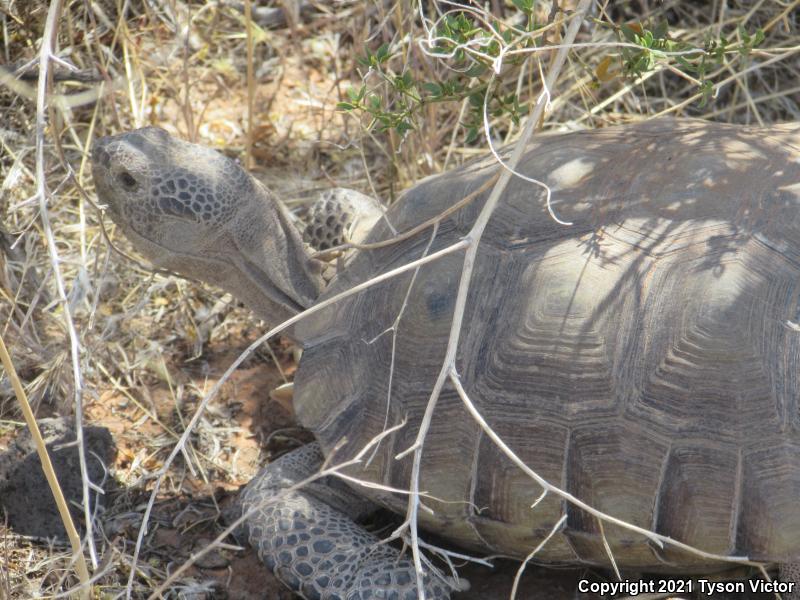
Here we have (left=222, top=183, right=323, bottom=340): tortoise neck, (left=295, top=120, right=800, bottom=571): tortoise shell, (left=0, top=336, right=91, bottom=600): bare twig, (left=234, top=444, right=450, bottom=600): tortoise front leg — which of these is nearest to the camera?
(left=0, top=336, right=91, bottom=600): bare twig

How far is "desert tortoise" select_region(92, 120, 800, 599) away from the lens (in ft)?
8.12

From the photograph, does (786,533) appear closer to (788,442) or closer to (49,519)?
(788,442)

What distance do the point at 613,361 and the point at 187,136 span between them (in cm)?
270

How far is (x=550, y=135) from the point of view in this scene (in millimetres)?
3271

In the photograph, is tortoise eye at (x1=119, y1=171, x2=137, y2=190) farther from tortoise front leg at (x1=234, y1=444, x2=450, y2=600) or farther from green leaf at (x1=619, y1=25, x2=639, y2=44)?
green leaf at (x1=619, y1=25, x2=639, y2=44)

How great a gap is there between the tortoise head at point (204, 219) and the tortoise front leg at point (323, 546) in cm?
66

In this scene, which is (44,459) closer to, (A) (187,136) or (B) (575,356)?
(B) (575,356)

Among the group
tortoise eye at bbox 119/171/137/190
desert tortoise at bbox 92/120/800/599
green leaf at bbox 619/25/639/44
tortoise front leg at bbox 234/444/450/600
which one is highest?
green leaf at bbox 619/25/639/44

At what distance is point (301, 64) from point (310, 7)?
43 cm

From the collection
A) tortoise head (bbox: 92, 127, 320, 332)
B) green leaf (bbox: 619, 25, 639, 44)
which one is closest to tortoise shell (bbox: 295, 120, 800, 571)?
green leaf (bbox: 619, 25, 639, 44)

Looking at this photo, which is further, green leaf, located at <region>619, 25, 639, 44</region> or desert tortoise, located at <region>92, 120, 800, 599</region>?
green leaf, located at <region>619, 25, 639, 44</region>

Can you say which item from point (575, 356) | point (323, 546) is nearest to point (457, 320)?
point (575, 356)

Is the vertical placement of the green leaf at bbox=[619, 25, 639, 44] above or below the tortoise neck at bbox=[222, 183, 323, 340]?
above

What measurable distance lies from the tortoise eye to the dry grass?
0.54 ft
